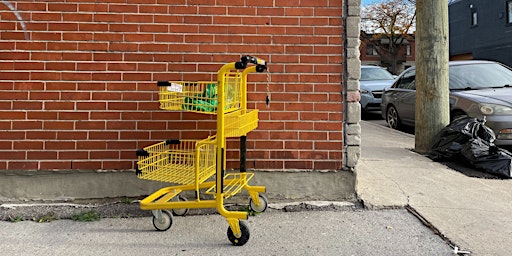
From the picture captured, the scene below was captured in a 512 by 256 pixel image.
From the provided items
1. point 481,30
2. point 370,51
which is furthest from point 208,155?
point 370,51

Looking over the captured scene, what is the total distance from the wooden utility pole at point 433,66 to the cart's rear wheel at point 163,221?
14.4ft

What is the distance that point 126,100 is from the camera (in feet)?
12.9

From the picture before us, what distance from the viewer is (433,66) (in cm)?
604

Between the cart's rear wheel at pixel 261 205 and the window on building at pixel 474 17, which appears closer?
the cart's rear wheel at pixel 261 205

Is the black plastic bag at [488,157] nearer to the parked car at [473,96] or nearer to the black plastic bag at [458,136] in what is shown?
the black plastic bag at [458,136]

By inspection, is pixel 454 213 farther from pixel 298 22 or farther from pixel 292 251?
pixel 298 22

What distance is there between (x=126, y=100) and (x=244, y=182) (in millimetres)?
1471

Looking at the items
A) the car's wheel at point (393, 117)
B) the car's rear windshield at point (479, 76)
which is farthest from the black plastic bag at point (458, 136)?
the car's wheel at point (393, 117)

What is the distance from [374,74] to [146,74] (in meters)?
10.0

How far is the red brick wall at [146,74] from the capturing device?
387cm

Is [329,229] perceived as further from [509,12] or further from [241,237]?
[509,12]

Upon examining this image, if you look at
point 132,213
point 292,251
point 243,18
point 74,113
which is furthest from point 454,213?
point 74,113

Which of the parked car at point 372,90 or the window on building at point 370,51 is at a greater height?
the window on building at point 370,51

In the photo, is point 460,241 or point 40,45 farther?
point 40,45
